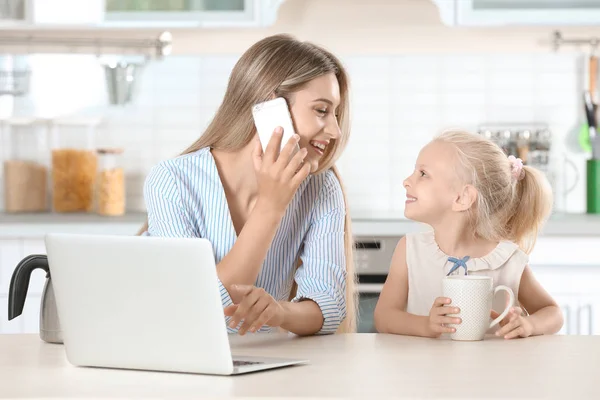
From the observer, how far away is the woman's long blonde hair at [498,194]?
1933 mm

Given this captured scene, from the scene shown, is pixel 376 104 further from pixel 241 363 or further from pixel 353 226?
pixel 241 363

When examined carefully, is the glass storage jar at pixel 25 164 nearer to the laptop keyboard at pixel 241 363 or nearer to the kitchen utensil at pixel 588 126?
the kitchen utensil at pixel 588 126

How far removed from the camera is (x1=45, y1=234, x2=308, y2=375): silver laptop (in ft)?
3.70

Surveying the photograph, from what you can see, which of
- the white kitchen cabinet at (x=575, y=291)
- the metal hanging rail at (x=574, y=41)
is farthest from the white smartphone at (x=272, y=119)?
the metal hanging rail at (x=574, y=41)

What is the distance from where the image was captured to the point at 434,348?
1355 millimetres

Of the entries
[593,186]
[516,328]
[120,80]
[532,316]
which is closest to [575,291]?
[593,186]

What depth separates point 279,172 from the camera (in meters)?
1.68

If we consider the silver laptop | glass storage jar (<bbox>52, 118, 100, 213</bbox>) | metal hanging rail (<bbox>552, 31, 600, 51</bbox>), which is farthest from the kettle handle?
metal hanging rail (<bbox>552, 31, 600, 51</bbox>)

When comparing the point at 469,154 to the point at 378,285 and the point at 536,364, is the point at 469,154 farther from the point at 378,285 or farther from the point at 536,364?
the point at 378,285

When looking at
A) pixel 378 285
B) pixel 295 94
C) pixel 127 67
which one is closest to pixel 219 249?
pixel 295 94

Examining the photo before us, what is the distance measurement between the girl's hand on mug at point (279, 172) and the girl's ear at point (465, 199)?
0.39 metres

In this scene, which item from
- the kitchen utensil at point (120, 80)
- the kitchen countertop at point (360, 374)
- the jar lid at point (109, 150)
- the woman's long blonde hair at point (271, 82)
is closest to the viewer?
the kitchen countertop at point (360, 374)

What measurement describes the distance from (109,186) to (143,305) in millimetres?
2214

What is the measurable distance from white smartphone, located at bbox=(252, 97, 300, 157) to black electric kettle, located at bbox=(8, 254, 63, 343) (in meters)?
0.48
